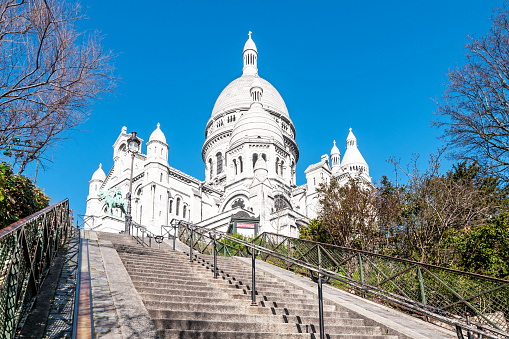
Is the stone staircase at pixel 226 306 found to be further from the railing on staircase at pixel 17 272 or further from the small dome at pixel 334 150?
the small dome at pixel 334 150

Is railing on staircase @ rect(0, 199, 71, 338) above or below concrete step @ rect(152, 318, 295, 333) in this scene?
above

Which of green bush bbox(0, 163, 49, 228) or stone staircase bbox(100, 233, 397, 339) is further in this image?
green bush bbox(0, 163, 49, 228)

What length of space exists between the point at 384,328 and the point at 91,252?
717 centimetres

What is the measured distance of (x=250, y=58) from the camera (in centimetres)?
8019

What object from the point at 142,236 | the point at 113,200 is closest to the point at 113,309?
the point at 142,236

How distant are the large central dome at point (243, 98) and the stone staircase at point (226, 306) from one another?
55.8m

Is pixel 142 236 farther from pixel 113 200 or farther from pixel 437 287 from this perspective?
pixel 113 200

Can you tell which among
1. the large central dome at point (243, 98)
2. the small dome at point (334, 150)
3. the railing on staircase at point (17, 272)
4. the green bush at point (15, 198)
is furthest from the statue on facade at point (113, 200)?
the small dome at point (334, 150)

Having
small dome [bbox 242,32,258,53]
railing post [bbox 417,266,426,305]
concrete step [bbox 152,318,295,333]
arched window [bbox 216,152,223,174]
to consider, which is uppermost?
small dome [bbox 242,32,258,53]

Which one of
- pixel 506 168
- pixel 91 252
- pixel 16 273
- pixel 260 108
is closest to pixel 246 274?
pixel 91 252

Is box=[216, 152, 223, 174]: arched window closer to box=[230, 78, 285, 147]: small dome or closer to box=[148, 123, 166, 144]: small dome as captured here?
box=[230, 78, 285, 147]: small dome

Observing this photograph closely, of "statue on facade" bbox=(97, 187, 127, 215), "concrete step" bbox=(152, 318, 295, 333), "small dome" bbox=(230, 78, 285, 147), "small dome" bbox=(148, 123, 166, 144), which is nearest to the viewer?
"concrete step" bbox=(152, 318, 295, 333)

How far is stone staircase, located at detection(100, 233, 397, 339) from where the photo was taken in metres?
6.38

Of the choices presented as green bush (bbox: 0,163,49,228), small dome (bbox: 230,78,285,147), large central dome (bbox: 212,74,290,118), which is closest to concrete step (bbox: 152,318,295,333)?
green bush (bbox: 0,163,49,228)
